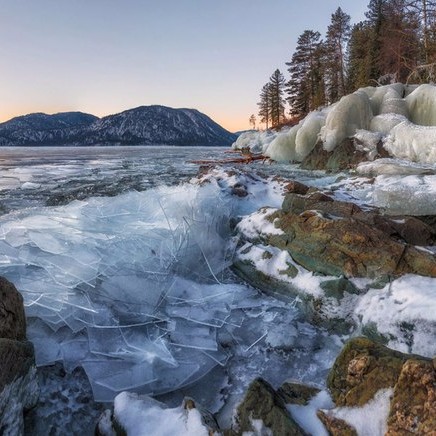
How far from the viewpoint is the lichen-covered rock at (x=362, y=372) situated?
84.4 inches

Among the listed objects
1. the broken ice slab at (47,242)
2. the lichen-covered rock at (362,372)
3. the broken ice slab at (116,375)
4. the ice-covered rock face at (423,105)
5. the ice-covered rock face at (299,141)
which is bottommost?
the broken ice slab at (116,375)

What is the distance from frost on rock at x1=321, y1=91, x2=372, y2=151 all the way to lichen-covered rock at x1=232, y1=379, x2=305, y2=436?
15.7m

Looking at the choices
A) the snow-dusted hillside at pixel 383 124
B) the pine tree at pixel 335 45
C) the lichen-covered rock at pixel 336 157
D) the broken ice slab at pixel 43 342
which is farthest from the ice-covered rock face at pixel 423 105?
the pine tree at pixel 335 45

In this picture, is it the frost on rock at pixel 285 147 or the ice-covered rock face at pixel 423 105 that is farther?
the frost on rock at pixel 285 147

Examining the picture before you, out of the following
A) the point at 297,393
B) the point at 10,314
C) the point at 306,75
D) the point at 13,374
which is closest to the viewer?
the point at 13,374

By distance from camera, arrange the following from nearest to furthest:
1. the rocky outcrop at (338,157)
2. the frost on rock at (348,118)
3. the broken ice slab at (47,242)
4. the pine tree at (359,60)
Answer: the broken ice slab at (47,242) < the rocky outcrop at (338,157) < the frost on rock at (348,118) < the pine tree at (359,60)

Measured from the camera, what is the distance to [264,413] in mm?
2178

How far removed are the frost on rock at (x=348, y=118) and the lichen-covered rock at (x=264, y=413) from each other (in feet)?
51.6

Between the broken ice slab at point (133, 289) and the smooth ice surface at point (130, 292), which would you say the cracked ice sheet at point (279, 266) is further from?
the broken ice slab at point (133, 289)

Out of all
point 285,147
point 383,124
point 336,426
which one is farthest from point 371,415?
point 285,147

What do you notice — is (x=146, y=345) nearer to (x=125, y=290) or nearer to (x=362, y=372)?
(x=125, y=290)

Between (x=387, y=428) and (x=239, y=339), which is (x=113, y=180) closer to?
(x=239, y=339)

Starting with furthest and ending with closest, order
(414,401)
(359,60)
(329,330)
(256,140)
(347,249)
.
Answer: (256,140), (359,60), (347,249), (329,330), (414,401)

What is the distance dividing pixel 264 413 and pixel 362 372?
68cm
